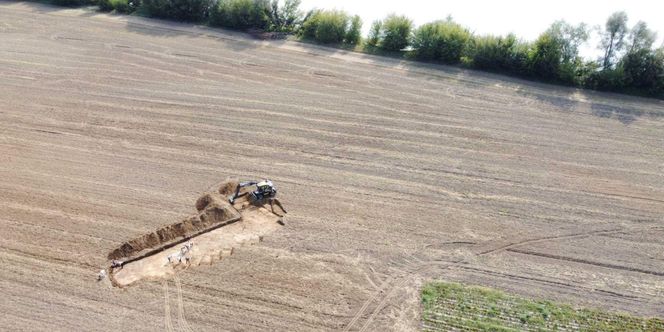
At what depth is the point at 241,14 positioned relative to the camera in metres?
41.0

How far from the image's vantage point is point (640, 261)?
21312mm

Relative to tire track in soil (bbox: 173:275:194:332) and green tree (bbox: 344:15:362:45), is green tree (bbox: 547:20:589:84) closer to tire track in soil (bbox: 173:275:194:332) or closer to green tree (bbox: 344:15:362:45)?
green tree (bbox: 344:15:362:45)

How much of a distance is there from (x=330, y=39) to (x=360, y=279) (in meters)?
24.9

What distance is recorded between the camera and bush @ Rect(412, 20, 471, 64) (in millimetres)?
37406

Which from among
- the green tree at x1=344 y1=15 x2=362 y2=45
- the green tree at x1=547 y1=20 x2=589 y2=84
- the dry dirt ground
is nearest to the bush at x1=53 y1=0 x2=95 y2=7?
the dry dirt ground

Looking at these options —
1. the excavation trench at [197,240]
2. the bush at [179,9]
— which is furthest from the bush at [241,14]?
the excavation trench at [197,240]

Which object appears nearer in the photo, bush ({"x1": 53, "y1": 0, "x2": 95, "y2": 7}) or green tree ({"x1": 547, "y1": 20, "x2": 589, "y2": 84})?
green tree ({"x1": 547, "y1": 20, "x2": 589, "y2": 84})

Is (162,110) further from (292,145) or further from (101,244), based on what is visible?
(101,244)

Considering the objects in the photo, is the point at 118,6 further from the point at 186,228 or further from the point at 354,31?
the point at 186,228

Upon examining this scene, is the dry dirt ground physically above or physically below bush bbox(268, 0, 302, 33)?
below

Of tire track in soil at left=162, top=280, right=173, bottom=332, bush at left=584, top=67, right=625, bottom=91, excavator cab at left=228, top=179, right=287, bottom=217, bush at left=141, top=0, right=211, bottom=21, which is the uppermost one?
bush at left=141, top=0, right=211, bottom=21

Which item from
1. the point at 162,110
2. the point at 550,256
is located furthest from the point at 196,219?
the point at 550,256

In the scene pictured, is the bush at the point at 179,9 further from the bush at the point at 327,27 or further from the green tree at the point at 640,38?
the green tree at the point at 640,38

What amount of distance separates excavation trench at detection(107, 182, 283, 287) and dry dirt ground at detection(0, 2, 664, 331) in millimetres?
482
